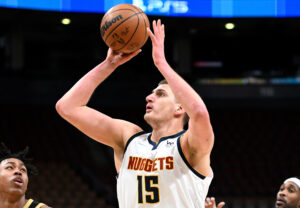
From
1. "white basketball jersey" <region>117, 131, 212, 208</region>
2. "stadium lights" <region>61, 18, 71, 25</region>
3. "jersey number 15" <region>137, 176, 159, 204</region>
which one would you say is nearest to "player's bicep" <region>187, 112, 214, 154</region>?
"white basketball jersey" <region>117, 131, 212, 208</region>

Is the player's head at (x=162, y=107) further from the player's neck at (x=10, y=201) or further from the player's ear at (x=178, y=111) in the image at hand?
the player's neck at (x=10, y=201)

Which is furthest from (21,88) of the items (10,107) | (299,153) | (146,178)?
(146,178)

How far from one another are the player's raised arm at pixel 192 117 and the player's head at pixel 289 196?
5.42ft

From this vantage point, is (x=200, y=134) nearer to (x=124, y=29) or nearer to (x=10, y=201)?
(x=124, y=29)

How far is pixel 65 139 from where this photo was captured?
48.0ft

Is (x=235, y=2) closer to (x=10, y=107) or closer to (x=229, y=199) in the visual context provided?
(x=229, y=199)

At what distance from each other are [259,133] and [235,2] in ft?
15.4

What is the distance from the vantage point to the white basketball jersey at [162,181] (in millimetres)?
3102

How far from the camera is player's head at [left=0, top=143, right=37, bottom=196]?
4.00 m

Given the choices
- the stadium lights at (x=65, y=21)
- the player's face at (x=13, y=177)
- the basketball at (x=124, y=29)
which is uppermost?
the stadium lights at (x=65, y=21)

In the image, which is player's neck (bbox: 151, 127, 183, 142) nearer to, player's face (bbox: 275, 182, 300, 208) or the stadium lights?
player's face (bbox: 275, 182, 300, 208)

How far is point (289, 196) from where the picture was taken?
4.56 metres

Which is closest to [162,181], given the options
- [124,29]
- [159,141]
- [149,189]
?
[149,189]

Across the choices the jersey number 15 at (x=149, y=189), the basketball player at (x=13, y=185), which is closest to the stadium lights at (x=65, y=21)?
the basketball player at (x=13, y=185)
